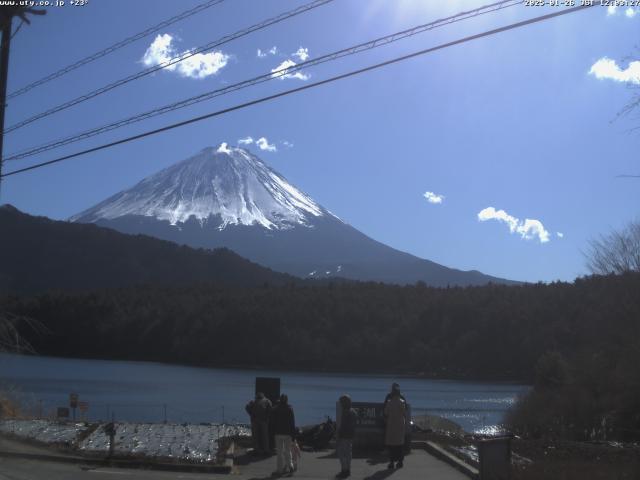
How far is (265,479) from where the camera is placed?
12609 mm

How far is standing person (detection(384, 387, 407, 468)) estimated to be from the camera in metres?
13.2

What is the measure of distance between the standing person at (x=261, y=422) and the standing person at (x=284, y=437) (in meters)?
1.40

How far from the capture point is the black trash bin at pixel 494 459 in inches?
435

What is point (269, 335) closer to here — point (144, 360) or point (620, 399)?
point (144, 360)

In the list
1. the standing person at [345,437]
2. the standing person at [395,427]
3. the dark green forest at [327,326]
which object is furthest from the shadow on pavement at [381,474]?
the dark green forest at [327,326]

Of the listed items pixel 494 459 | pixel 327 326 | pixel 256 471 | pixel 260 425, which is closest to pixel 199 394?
pixel 260 425

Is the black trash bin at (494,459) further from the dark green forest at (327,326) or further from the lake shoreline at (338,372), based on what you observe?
the lake shoreline at (338,372)

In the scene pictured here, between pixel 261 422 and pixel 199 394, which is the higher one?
pixel 261 422

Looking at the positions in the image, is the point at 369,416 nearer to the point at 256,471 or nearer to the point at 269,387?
the point at 269,387

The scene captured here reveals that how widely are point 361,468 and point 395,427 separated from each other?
1.08m

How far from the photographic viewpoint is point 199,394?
49.7 meters

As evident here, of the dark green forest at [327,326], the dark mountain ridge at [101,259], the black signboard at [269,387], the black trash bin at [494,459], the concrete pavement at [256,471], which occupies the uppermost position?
the dark mountain ridge at [101,259]

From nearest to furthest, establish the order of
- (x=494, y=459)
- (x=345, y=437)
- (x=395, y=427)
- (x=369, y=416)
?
1. (x=494, y=459)
2. (x=345, y=437)
3. (x=395, y=427)
4. (x=369, y=416)

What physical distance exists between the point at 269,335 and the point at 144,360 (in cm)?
1607
